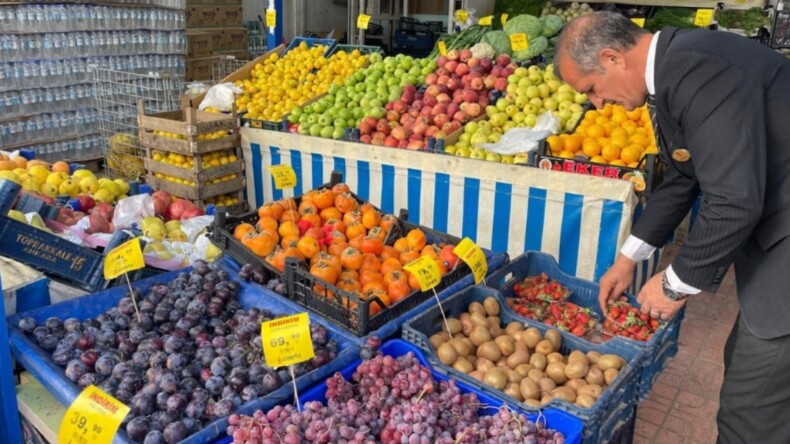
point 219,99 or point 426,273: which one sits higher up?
point 219,99

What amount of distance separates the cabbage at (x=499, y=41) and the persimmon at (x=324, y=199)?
3079 millimetres

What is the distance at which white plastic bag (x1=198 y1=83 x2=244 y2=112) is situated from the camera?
17.9ft

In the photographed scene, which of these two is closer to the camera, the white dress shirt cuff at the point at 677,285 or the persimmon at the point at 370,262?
the white dress shirt cuff at the point at 677,285

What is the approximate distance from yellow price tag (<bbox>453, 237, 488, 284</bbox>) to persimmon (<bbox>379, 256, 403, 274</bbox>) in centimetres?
26

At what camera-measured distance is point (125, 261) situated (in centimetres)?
215

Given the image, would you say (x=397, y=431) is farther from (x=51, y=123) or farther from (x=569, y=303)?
(x=51, y=123)

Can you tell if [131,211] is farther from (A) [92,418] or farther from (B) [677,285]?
(B) [677,285]

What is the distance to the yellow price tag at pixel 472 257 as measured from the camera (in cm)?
239

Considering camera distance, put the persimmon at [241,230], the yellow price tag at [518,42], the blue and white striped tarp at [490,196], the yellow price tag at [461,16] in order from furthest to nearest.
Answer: the yellow price tag at [461,16], the yellow price tag at [518,42], the blue and white striped tarp at [490,196], the persimmon at [241,230]

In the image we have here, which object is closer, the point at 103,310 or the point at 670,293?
the point at 670,293

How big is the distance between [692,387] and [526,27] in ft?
11.7

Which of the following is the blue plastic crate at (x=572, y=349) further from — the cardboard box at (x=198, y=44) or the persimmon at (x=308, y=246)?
the cardboard box at (x=198, y=44)

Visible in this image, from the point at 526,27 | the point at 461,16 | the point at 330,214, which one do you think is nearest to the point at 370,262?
the point at 330,214

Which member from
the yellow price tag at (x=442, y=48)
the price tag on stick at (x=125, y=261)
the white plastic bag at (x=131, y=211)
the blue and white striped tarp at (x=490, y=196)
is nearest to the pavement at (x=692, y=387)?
the blue and white striped tarp at (x=490, y=196)
